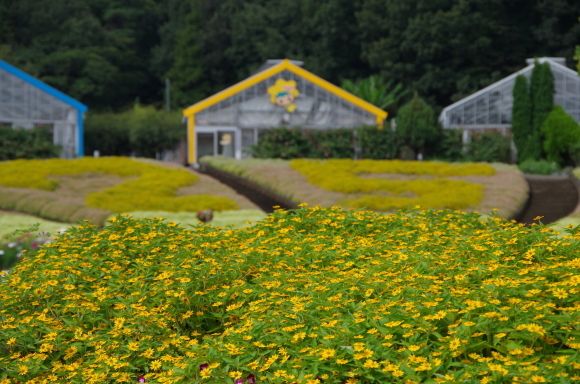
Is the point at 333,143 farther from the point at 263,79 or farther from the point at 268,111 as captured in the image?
the point at 263,79

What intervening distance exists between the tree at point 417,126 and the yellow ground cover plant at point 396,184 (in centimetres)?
776

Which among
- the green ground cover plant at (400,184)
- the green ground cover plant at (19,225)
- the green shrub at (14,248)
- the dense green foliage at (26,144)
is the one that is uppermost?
the dense green foliage at (26,144)

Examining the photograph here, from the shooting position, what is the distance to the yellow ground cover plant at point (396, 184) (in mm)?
17541

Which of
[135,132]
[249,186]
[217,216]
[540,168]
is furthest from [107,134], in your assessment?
[217,216]

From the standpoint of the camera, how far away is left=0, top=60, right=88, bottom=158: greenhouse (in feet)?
109

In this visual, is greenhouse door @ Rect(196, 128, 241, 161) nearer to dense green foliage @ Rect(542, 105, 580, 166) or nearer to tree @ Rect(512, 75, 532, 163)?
tree @ Rect(512, 75, 532, 163)

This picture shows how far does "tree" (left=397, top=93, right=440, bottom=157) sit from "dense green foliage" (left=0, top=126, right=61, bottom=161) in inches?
627

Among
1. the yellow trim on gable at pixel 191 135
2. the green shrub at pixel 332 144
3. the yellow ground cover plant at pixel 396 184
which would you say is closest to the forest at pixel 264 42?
the green shrub at pixel 332 144

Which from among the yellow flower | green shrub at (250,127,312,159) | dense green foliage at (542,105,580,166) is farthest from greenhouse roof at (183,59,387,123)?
the yellow flower

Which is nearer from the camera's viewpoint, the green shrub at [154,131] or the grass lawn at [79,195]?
the grass lawn at [79,195]

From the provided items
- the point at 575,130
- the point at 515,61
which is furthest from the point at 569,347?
the point at 515,61

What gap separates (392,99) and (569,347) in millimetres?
43511

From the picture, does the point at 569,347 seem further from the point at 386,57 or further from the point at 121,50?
the point at 121,50

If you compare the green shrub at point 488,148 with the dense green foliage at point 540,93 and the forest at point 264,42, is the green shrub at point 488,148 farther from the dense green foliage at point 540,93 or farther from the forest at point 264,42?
the forest at point 264,42
